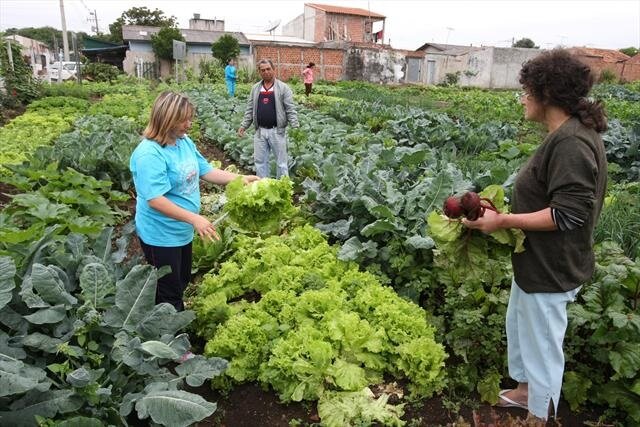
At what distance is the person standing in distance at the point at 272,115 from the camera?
298 inches

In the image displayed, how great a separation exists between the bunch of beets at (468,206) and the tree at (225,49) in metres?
34.2

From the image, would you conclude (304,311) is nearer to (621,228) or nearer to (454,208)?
(454,208)

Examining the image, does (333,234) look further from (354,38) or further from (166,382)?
(354,38)

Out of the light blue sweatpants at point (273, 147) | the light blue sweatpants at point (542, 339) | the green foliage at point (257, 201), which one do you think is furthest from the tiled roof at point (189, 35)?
the light blue sweatpants at point (542, 339)

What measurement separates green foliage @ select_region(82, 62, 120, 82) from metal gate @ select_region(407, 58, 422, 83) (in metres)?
26.2

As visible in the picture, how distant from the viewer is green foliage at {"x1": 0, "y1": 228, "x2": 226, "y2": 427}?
7.19 ft

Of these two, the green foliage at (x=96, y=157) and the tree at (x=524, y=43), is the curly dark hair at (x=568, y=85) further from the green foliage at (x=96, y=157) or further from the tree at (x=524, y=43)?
the tree at (x=524, y=43)

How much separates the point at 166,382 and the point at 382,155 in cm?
481

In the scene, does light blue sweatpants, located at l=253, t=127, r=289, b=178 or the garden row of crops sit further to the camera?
light blue sweatpants, located at l=253, t=127, r=289, b=178

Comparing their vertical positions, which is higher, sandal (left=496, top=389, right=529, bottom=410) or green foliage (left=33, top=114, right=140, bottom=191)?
green foliage (left=33, top=114, right=140, bottom=191)

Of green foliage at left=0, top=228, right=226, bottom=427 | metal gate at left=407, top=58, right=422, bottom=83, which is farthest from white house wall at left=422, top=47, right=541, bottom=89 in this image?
green foliage at left=0, top=228, right=226, bottom=427

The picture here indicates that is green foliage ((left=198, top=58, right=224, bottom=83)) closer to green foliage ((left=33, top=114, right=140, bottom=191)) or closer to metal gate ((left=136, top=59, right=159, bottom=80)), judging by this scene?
metal gate ((left=136, top=59, right=159, bottom=80))

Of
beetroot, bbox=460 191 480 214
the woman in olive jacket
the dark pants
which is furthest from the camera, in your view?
the dark pants

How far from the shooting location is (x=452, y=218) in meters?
2.70
